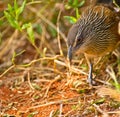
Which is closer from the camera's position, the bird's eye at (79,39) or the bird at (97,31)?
the bird's eye at (79,39)

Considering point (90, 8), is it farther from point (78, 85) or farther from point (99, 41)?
point (78, 85)

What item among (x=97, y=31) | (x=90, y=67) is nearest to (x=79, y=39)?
(x=97, y=31)

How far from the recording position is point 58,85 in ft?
15.1

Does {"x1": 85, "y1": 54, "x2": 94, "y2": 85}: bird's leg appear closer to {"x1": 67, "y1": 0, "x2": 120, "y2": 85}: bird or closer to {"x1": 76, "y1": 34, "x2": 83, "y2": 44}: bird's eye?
{"x1": 67, "y1": 0, "x2": 120, "y2": 85}: bird

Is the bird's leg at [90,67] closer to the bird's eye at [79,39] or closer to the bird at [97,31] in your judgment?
the bird at [97,31]

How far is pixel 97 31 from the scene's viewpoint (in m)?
4.58

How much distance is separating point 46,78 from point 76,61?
1.41 ft

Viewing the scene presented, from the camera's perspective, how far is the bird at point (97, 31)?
14.6 ft

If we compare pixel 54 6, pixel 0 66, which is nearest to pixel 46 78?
pixel 0 66

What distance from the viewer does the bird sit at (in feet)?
14.6

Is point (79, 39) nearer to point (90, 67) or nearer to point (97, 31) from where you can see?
point (97, 31)

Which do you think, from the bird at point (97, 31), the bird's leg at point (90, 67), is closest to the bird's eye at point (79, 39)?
the bird at point (97, 31)

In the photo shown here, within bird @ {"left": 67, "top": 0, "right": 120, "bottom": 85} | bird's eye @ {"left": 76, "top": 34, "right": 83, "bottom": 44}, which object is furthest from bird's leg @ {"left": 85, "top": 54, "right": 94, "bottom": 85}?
bird's eye @ {"left": 76, "top": 34, "right": 83, "bottom": 44}

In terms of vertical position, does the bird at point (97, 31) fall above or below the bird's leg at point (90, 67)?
above
